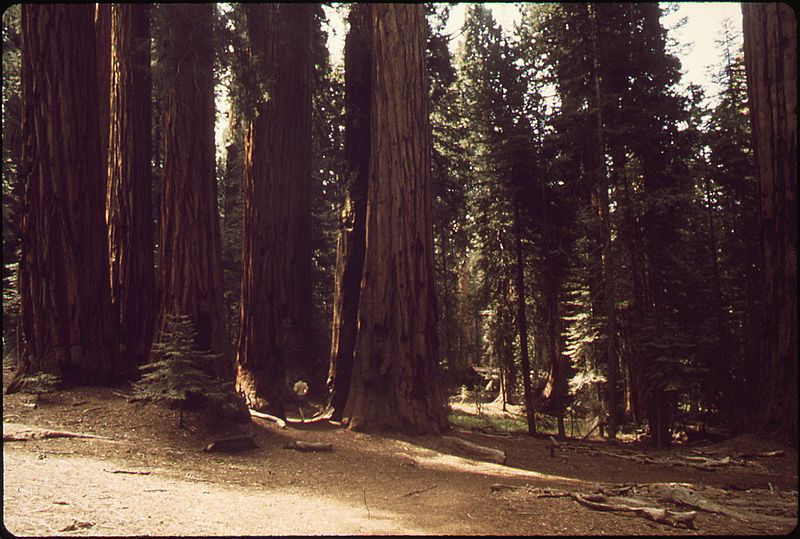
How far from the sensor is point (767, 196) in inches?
269

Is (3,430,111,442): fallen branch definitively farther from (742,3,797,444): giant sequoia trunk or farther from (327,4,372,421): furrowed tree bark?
(742,3,797,444): giant sequoia trunk

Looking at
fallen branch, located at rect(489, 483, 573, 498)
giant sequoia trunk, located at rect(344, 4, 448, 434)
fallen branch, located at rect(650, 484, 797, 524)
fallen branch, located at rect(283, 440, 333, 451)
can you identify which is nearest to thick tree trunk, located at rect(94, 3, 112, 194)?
giant sequoia trunk, located at rect(344, 4, 448, 434)

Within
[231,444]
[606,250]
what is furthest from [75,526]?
[606,250]

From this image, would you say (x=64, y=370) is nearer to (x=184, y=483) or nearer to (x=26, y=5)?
(x=184, y=483)

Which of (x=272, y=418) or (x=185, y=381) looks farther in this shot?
(x=272, y=418)

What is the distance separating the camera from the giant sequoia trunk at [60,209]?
7.05 m

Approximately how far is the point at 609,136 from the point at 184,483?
11.5 metres

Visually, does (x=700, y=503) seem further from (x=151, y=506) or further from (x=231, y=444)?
(x=231, y=444)

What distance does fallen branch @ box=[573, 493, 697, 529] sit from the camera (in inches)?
152

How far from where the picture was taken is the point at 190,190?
A: 763 cm

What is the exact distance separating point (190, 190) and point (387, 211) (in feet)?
9.61

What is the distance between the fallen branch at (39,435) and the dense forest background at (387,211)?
0.94 metres

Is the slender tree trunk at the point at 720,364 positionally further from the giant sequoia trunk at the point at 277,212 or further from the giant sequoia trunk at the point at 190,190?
the giant sequoia trunk at the point at 190,190

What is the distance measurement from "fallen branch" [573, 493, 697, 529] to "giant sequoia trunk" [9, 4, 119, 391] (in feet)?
21.5
